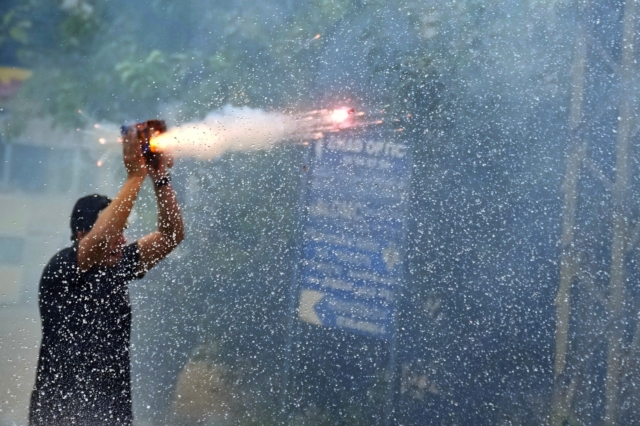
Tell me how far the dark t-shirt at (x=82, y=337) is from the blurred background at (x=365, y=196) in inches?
1.3

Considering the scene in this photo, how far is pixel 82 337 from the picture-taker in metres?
1.33

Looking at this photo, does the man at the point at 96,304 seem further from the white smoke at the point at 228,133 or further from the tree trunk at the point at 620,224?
the tree trunk at the point at 620,224

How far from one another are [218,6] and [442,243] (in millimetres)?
704

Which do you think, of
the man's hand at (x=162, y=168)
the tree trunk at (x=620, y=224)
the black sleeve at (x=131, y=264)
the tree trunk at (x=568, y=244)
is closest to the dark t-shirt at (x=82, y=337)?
the black sleeve at (x=131, y=264)

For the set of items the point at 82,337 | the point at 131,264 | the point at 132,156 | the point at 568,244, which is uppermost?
the point at 132,156

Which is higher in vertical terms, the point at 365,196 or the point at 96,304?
the point at 365,196

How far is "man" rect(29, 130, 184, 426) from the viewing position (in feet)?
4.35

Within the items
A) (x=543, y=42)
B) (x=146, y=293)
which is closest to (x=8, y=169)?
(x=146, y=293)

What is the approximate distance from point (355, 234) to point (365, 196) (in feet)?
0.27

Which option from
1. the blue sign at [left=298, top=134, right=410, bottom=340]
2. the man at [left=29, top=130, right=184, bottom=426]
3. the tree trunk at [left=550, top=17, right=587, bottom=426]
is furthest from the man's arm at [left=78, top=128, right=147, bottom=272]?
the tree trunk at [left=550, top=17, right=587, bottom=426]

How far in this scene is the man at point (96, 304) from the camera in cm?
133

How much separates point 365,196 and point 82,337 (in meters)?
0.66

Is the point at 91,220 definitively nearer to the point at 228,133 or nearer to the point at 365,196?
the point at 228,133

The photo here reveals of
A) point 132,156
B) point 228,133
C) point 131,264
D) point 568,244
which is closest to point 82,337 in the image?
point 131,264
